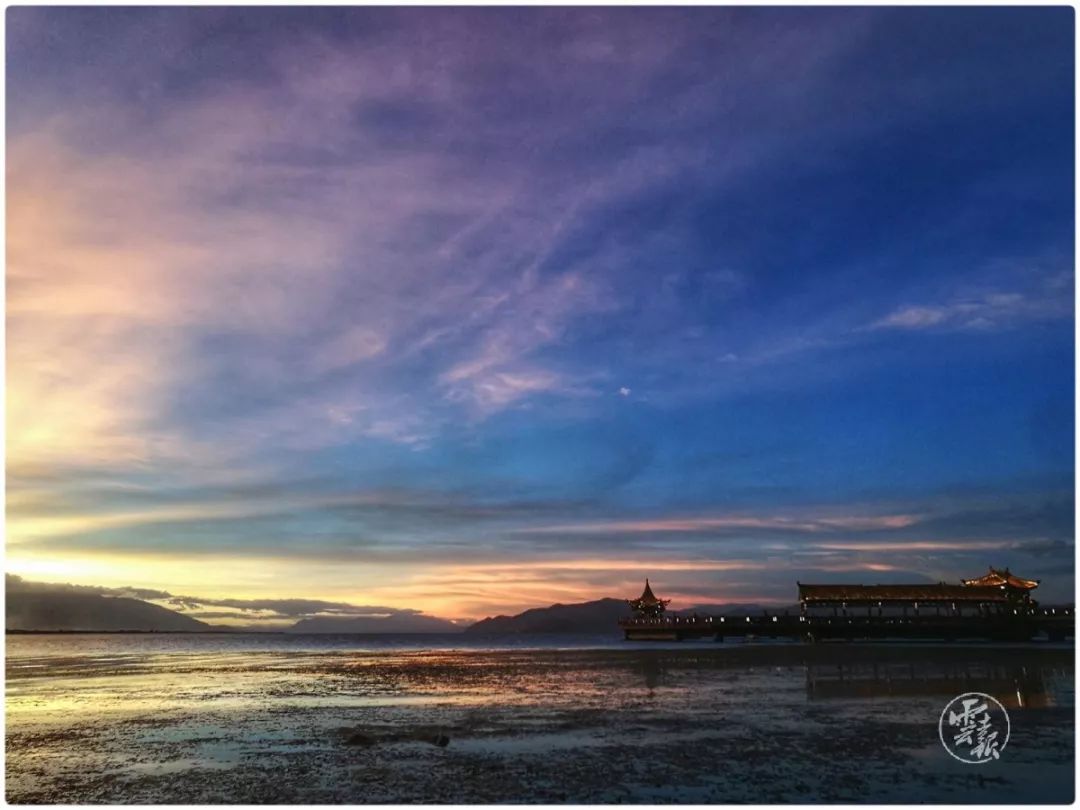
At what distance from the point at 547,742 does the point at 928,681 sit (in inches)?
1037

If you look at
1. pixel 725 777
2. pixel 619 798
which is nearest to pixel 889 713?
pixel 725 777

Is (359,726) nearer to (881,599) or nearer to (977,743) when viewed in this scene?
(977,743)

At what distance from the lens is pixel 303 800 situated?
18375 millimetres

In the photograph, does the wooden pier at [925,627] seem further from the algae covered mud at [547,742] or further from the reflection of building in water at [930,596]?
the algae covered mud at [547,742]

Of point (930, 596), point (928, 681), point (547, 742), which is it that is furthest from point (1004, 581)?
point (547, 742)

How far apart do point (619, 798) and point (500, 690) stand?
23.9 meters

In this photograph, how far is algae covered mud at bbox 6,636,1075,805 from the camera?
18.4 meters
